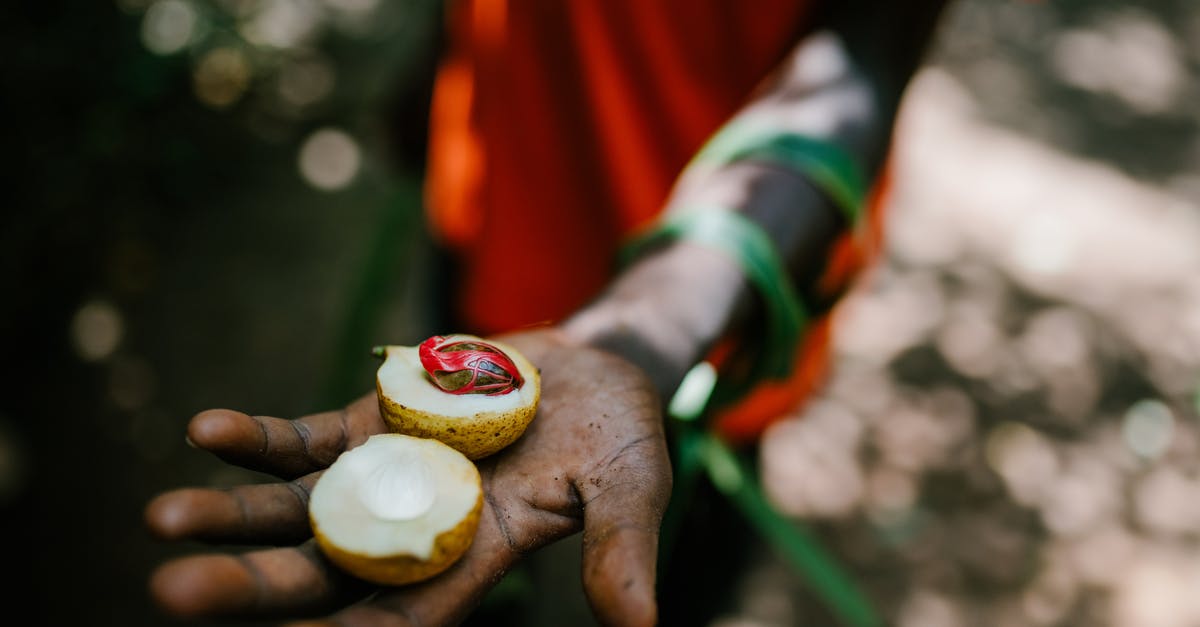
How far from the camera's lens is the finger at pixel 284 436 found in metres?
0.96

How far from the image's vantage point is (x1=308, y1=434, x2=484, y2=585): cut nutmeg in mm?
956

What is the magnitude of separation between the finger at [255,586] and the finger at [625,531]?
28 cm

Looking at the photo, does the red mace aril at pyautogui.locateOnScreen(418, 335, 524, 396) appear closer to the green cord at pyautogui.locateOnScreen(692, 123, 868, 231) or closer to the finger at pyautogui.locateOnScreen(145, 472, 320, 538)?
the finger at pyautogui.locateOnScreen(145, 472, 320, 538)

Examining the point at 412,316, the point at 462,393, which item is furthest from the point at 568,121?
the point at 412,316

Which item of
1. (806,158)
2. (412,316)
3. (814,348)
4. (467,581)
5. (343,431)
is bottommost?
(412,316)

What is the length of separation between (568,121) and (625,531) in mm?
1072

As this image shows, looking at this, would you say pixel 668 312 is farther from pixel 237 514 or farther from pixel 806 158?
pixel 237 514

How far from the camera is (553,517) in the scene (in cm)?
107

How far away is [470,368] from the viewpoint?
47.2 inches

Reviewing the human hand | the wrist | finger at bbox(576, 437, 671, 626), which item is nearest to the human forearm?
the wrist

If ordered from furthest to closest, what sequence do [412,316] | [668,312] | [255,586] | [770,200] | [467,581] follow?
[412,316] < [770,200] < [668,312] < [467,581] < [255,586]

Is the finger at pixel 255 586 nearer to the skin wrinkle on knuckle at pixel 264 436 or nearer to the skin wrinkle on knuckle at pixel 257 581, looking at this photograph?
the skin wrinkle on knuckle at pixel 257 581

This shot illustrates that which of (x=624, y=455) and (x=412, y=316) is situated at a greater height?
(x=624, y=455)

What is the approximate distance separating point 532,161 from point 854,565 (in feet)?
5.39
